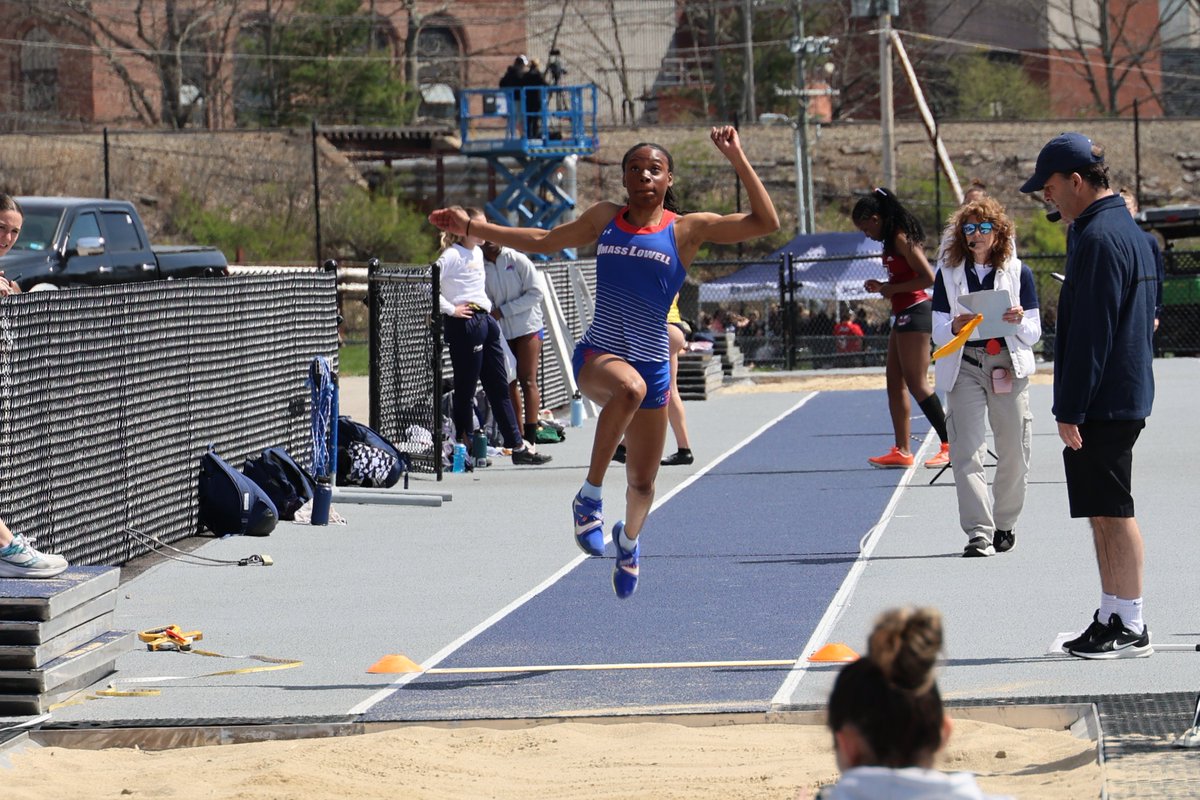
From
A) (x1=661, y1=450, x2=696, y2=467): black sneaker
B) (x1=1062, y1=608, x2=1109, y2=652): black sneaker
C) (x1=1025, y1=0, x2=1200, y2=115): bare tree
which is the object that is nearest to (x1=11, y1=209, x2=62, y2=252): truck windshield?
(x1=661, y1=450, x2=696, y2=467): black sneaker

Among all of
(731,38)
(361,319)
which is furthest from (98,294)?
(731,38)

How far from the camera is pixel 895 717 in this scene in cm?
357

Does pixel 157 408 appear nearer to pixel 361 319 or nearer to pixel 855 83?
pixel 361 319

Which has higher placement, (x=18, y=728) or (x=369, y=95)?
(x=369, y=95)

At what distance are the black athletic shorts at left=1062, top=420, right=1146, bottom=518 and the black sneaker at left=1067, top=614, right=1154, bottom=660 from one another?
455 millimetres

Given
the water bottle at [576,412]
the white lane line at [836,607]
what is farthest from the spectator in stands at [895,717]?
the water bottle at [576,412]

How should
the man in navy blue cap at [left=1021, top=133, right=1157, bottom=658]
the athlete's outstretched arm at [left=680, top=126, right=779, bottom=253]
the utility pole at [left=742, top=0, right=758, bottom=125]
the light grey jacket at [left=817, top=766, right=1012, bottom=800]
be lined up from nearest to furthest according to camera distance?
the light grey jacket at [left=817, top=766, right=1012, bottom=800]
the man in navy blue cap at [left=1021, top=133, right=1157, bottom=658]
the athlete's outstretched arm at [left=680, top=126, right=779, bottom=253]
the utility pole at [left=742, top=0, right=758, bottom=125]

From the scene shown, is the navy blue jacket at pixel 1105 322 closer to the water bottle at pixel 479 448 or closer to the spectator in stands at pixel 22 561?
the spectator in stands at pixel 22 561

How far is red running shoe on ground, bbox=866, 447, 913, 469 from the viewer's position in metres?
14.9

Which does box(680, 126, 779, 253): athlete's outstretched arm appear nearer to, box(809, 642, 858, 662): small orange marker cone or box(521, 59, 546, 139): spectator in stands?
box(809, 642, 858, 662): small orange marker cone

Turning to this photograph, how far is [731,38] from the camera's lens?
65375 millimetres

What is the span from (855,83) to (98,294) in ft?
190

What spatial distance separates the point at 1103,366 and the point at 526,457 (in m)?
9.42

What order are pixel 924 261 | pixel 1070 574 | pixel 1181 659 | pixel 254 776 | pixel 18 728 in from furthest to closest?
pixel 924 261 → pixel 1070 574 → pixel 1181 659 → pixel 18 728 → pixel 254 776
